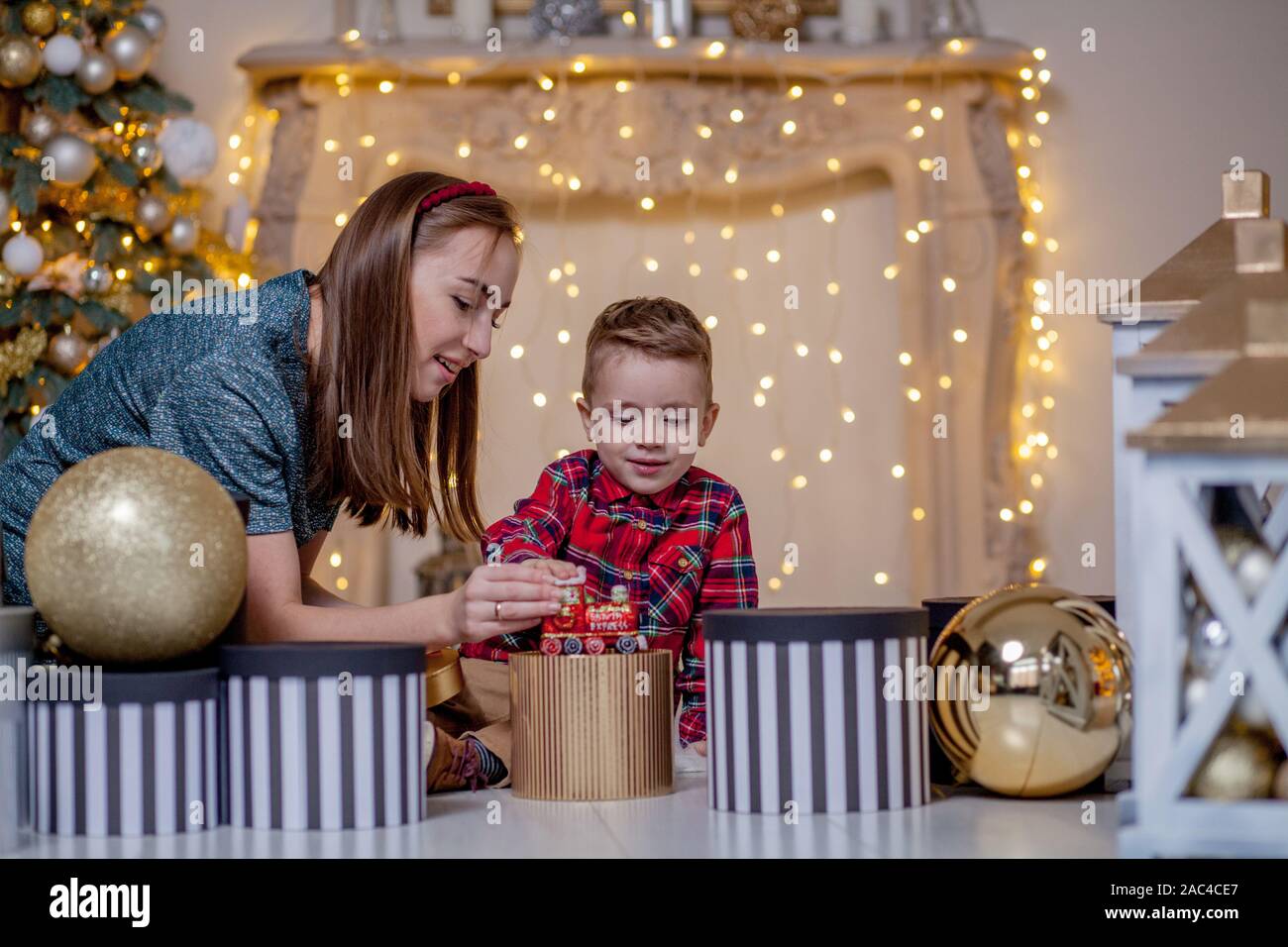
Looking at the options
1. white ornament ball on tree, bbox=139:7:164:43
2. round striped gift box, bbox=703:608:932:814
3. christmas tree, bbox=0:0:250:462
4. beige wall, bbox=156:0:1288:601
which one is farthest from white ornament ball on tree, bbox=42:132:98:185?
round striped gift box, bbox=703:608:932:814

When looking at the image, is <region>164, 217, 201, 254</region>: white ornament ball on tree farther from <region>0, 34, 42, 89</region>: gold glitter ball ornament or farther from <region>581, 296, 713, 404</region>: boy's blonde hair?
<region>581, 296, 713, 404</region>: boy's blonde hair

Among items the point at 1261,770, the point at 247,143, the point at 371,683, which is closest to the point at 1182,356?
the point at 1261,770

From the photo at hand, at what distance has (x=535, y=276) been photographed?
4.58 m

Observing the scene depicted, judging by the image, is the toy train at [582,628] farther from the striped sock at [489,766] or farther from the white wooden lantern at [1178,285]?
the white wooden lantern at [1178,285]

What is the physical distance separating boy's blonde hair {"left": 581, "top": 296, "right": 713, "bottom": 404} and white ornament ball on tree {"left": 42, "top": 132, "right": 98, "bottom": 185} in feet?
7.39

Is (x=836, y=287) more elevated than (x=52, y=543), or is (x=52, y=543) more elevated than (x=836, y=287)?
(x=836, y=287)

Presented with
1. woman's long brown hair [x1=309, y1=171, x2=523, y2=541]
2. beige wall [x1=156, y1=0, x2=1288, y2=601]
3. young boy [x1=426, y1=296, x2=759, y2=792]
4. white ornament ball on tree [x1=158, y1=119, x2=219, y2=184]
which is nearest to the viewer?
woman's long brown hair [x1=309, y1=171, x2=523, y2=541]

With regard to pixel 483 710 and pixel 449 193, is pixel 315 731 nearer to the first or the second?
pixel 483 710

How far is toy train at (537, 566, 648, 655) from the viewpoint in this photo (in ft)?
4.73

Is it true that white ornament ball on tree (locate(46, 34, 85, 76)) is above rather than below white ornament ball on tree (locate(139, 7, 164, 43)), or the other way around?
below

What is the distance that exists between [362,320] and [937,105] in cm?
312

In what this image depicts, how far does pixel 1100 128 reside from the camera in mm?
4684

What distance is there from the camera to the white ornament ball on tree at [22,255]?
3.75 m
